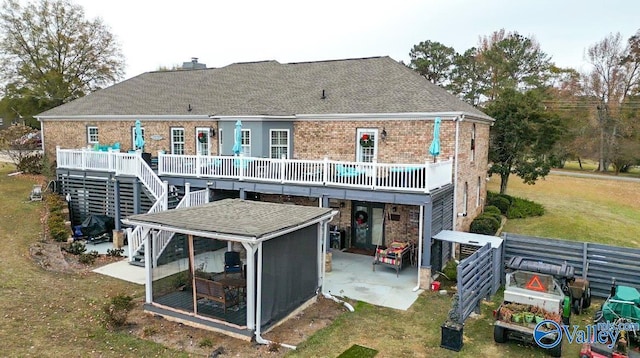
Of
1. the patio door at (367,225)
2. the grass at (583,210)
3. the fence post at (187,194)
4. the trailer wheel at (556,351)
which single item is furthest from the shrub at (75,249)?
the grass at (583,210)

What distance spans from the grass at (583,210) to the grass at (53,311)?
16815mm

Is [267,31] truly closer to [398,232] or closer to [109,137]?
[109,137]

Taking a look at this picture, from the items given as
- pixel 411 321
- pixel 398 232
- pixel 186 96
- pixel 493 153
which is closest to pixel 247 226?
pixel 411 321

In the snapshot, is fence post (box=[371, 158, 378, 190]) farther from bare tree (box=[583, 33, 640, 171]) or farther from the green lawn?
bare tree (box=[583, 33, 640, 171])

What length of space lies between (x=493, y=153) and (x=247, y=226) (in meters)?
19.8

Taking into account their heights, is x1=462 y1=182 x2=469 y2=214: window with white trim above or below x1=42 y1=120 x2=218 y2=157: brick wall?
below

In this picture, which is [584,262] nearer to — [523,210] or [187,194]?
[523,210]

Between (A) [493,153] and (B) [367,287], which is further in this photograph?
(A) [493,153]

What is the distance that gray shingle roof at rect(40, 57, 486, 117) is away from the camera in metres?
16.7

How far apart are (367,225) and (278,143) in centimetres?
509

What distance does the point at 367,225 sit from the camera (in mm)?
16875

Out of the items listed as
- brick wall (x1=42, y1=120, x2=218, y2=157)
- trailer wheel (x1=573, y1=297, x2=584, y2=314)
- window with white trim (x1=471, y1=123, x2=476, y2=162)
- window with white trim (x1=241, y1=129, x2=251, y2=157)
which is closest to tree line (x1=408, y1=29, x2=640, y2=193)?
window with white trim (x1=471, y1=123, x2=476, y2=162)

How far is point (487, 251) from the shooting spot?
Answer: 1177 centimetres

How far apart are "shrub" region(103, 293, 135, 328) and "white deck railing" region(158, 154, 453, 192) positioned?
6.70m
